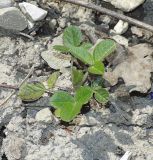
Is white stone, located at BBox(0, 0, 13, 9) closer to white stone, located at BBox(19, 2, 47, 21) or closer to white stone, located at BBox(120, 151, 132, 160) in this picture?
white stone, located at BBox(19, 2, 47, 21)

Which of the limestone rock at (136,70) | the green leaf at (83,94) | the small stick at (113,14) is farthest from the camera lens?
the small stick at (113,14)

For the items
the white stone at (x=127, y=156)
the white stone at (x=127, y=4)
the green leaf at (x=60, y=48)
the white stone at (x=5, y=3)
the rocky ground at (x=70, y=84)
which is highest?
the white stone at (x=5, y=3)

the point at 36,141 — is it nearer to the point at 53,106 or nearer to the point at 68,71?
the point at 53,106

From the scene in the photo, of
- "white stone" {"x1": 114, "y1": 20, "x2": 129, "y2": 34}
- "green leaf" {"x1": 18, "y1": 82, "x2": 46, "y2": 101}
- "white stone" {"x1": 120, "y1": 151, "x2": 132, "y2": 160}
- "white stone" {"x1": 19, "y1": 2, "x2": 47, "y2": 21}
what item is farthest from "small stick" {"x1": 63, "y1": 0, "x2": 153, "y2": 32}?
"white stone" {"x1": 120, "y1": 151, "x2": 132, "y2": 160}

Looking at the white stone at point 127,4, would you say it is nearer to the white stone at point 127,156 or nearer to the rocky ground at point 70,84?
the rocky ground at point 70,84

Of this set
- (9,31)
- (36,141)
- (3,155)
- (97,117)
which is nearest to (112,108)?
(97,117)

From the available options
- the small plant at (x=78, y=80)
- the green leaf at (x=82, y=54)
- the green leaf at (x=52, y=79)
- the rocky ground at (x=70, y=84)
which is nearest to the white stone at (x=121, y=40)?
the rocky ground at (x=70, y=84)

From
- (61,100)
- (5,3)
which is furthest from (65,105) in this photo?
(5,3)
